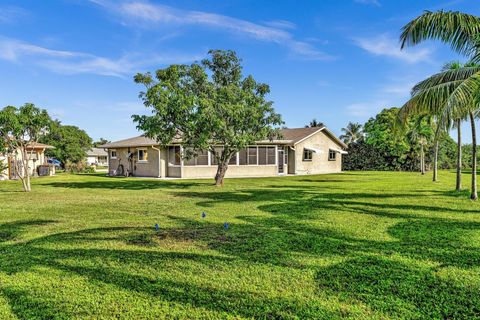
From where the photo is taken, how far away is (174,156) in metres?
25.7

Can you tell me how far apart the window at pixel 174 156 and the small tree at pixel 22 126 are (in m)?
10.1

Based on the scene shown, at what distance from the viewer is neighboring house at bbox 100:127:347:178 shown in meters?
25.7

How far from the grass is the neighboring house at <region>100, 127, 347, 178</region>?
48.4 feet

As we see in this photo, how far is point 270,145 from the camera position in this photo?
28.3m

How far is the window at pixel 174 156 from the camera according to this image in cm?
2539

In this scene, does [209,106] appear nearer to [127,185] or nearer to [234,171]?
[127,185]

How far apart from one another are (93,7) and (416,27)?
46.4 feet

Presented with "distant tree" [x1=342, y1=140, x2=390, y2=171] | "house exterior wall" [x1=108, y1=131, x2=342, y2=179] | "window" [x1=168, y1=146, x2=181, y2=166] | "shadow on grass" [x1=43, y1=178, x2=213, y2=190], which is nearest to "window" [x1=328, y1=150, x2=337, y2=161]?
"house exterior wall" [x1=108, y1=131, x2=342, y2=179]

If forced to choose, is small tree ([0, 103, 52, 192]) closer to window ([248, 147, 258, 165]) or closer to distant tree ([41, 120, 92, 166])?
window ([248, 147, 258, 165])

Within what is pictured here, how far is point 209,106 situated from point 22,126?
891 cm

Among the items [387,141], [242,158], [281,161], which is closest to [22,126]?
[242,158]

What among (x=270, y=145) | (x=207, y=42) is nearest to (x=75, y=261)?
(x=207, y=42)

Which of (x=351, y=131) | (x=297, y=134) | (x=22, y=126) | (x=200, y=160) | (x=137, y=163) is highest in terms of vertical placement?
(x=351, y=131)

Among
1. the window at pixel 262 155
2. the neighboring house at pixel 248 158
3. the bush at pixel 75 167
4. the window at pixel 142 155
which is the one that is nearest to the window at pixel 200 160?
the neighboring house at pixel 248 158
